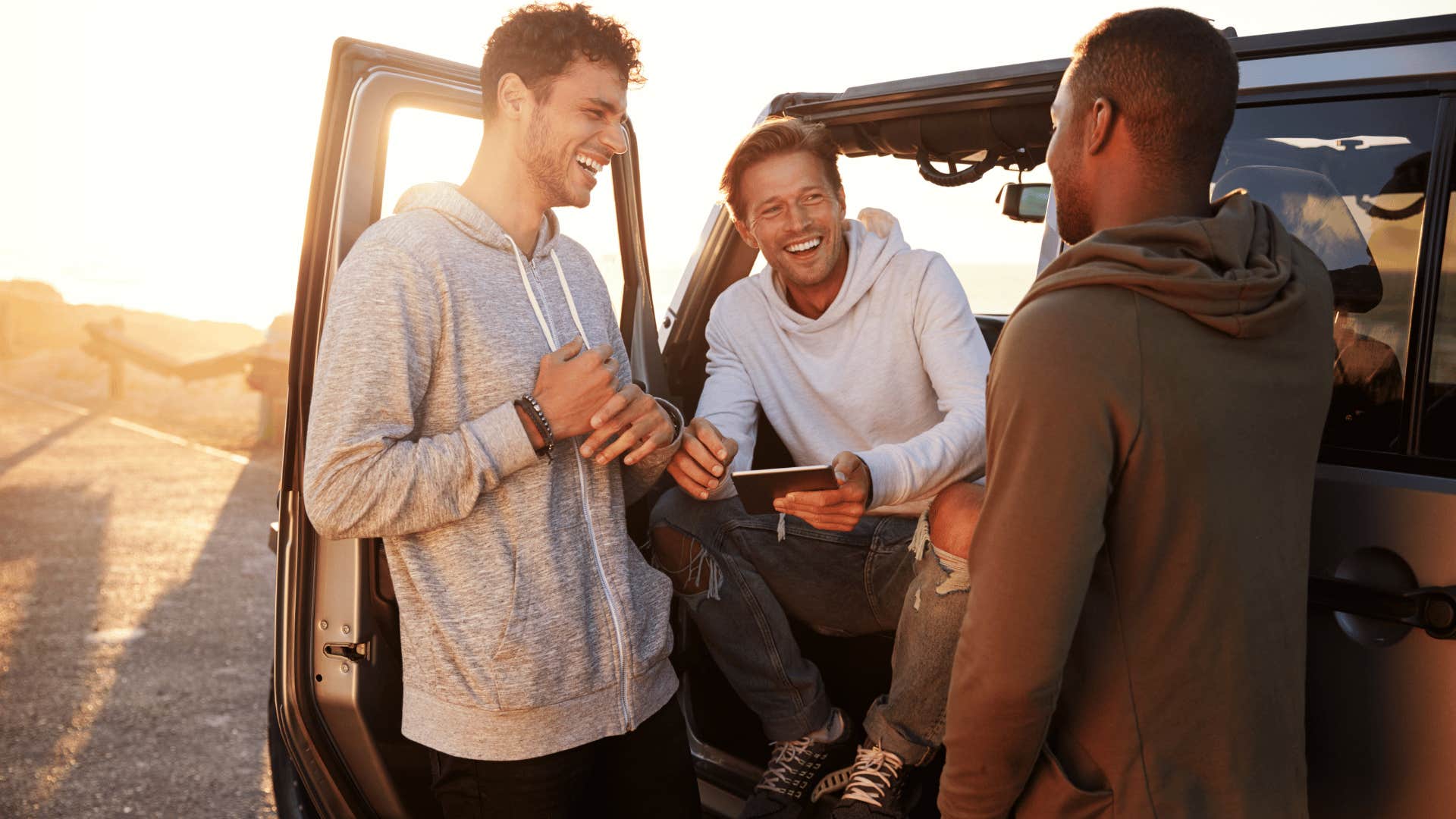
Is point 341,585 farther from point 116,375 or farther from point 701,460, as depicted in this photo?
point 116,375

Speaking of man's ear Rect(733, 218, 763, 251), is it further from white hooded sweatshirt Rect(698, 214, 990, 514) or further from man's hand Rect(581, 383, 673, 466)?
man's hand Rect(581, 383, 673, 466)

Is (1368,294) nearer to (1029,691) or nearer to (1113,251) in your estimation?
(1113,251)

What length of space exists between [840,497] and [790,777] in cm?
72

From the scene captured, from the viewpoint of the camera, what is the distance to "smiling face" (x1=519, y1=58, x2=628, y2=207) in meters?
1.97

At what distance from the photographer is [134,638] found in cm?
546

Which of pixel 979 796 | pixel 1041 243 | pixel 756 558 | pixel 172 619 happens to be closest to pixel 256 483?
pixel 172 619

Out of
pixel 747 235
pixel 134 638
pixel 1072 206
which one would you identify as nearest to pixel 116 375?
pixel 134 638

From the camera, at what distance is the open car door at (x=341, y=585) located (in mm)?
2062

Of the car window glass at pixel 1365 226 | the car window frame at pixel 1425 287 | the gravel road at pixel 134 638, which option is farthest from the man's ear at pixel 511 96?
the gravel road at pixel 134 638

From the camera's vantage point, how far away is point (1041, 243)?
2.48 m

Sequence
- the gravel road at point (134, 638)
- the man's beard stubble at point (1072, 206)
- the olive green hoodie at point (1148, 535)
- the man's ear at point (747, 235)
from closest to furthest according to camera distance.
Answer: the olive green hoodie at point (1148, 535), the man's beard stubble at point (1072, 206), the man's ear at point (747, 235), the gravel road at point (134, 638)

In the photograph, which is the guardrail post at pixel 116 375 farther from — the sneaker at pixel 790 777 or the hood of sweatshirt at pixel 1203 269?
the hood of sweatshirt at pixel 1203 269

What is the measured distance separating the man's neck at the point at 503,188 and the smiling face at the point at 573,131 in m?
0.02

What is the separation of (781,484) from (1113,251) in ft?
3.43
